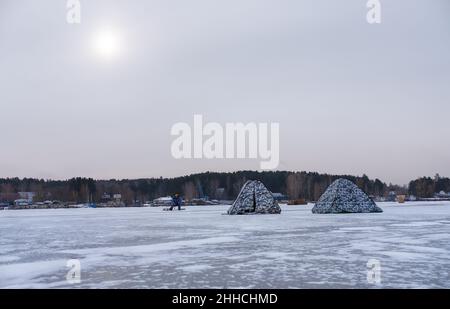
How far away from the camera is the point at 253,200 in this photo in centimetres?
2744

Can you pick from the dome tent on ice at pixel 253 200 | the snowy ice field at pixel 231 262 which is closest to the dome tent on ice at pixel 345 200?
the dome tent on ice at pixel 253 200

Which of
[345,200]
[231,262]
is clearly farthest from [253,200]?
[231,262]

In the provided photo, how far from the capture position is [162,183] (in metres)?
106

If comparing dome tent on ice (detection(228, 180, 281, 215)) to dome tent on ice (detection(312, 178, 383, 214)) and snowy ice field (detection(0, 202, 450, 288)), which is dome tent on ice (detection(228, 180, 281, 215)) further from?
snowy ice field (detection(0, 202, 450, 288))

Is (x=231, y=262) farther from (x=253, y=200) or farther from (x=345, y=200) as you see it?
(x=345, y=200)

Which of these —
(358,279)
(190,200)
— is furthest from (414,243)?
(190,200)

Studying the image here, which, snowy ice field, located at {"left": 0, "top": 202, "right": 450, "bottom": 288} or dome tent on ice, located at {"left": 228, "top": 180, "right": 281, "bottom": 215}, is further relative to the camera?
dome tent on ice, located at {"left": 228, "top": 180, "right": 281, "bottom": 215}

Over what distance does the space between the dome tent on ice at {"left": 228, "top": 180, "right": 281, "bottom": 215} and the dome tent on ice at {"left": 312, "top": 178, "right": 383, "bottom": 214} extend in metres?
3.58

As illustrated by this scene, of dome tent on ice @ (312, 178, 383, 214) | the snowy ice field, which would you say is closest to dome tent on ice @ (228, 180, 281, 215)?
dome tent on ice @ (312, 178, 383, 214)

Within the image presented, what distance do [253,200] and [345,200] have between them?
5634mm

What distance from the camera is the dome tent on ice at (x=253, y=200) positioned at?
27.2 meters

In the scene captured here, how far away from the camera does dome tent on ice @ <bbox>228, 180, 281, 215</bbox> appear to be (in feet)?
89.4

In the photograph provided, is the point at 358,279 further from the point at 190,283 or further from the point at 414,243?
the point at 414,243
